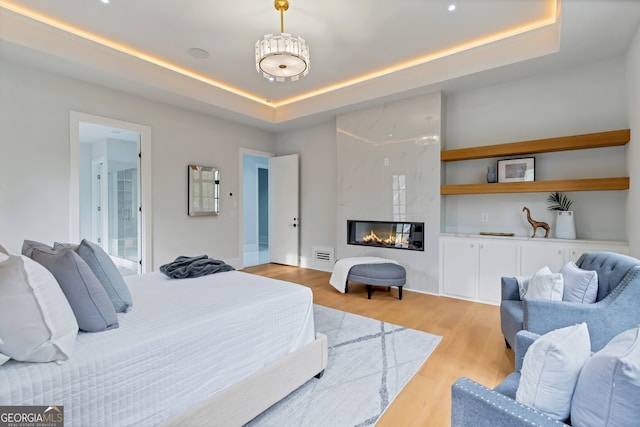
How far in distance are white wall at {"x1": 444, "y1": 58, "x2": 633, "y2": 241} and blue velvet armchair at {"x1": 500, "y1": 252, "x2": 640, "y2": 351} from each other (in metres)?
1.72

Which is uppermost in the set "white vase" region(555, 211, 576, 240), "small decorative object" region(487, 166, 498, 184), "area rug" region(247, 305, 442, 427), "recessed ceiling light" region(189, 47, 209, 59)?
"recessed ceiling light" region(189, 47, 209, 59)

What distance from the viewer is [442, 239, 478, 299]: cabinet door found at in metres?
3.90

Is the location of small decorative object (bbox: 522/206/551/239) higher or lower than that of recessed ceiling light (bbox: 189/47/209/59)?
lower

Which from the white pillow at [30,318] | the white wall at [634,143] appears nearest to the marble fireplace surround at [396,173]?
the white wall at [634,143]

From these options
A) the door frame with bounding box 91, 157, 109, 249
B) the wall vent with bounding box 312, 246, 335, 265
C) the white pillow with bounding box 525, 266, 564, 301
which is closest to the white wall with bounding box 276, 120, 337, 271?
the wall vent with bounding box 312, 246, 335, 265

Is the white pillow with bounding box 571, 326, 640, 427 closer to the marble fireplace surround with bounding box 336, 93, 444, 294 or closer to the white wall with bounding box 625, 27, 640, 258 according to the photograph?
the white wall with bounding box 625, 27, 640, 258

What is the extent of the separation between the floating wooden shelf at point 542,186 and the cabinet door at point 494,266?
2.20ft

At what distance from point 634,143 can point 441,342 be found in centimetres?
263

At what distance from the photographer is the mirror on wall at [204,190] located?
16.0 ft

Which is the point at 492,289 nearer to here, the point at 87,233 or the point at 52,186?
the point at 52,186

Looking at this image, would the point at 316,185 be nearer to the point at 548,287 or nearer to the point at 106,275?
the point at 548,287

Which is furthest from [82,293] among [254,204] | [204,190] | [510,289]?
[254,204]

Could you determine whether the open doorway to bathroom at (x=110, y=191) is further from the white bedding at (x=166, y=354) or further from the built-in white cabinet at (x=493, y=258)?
the built-in white cabinet at (x=493, y=258)

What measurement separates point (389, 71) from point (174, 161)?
11.5ft
